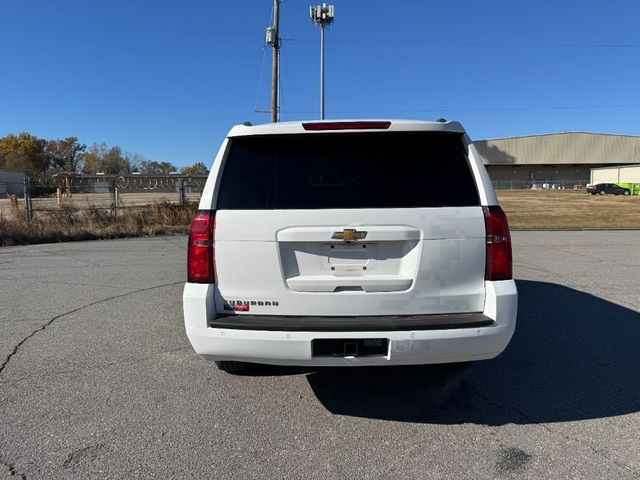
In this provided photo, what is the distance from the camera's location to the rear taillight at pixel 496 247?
10.4ft

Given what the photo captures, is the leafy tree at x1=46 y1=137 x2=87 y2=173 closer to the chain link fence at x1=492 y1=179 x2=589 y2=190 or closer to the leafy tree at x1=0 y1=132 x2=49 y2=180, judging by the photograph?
the leafy tree at x1=0 y1=132 x2=49 y2=180

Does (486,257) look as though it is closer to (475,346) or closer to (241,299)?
(475,346)

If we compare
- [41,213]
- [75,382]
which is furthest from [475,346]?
[41,213]

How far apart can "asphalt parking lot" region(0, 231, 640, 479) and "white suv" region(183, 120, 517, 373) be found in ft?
1.81

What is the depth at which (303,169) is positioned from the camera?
3342 millimetres

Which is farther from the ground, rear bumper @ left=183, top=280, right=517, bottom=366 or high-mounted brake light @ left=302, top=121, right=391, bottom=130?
high-mounted brake light @ left=302, top=121, right=391, bottom=130

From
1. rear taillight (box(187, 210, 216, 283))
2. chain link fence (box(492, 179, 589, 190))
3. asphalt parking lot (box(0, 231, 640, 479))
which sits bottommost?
asphalt parking lot (box(0, 231, 640, 479))

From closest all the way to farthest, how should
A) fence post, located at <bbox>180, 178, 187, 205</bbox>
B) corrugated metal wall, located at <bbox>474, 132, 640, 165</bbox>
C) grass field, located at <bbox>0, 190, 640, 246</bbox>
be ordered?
grass field, located at <bbox>0, 190, 640, 246</bbox>, fence post, located at <bbox>180, 178, 187, 205</bbox>, corrugated metal wall, located at <bbox>474, 132, 640, 165</bbox>

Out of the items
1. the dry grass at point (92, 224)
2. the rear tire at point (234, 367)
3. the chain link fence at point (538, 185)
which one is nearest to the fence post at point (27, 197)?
the dry grass at point (92, 224)

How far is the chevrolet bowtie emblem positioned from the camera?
3.11m

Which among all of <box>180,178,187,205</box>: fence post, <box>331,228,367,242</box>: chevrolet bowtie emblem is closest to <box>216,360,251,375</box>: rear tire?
<box>331,228,367,242</box>: chevrolet bowtie emblem

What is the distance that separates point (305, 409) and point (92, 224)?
15.0 m

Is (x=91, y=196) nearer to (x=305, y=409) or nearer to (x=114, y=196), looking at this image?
(x=114, y=196)

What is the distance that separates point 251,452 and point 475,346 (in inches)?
59.4
